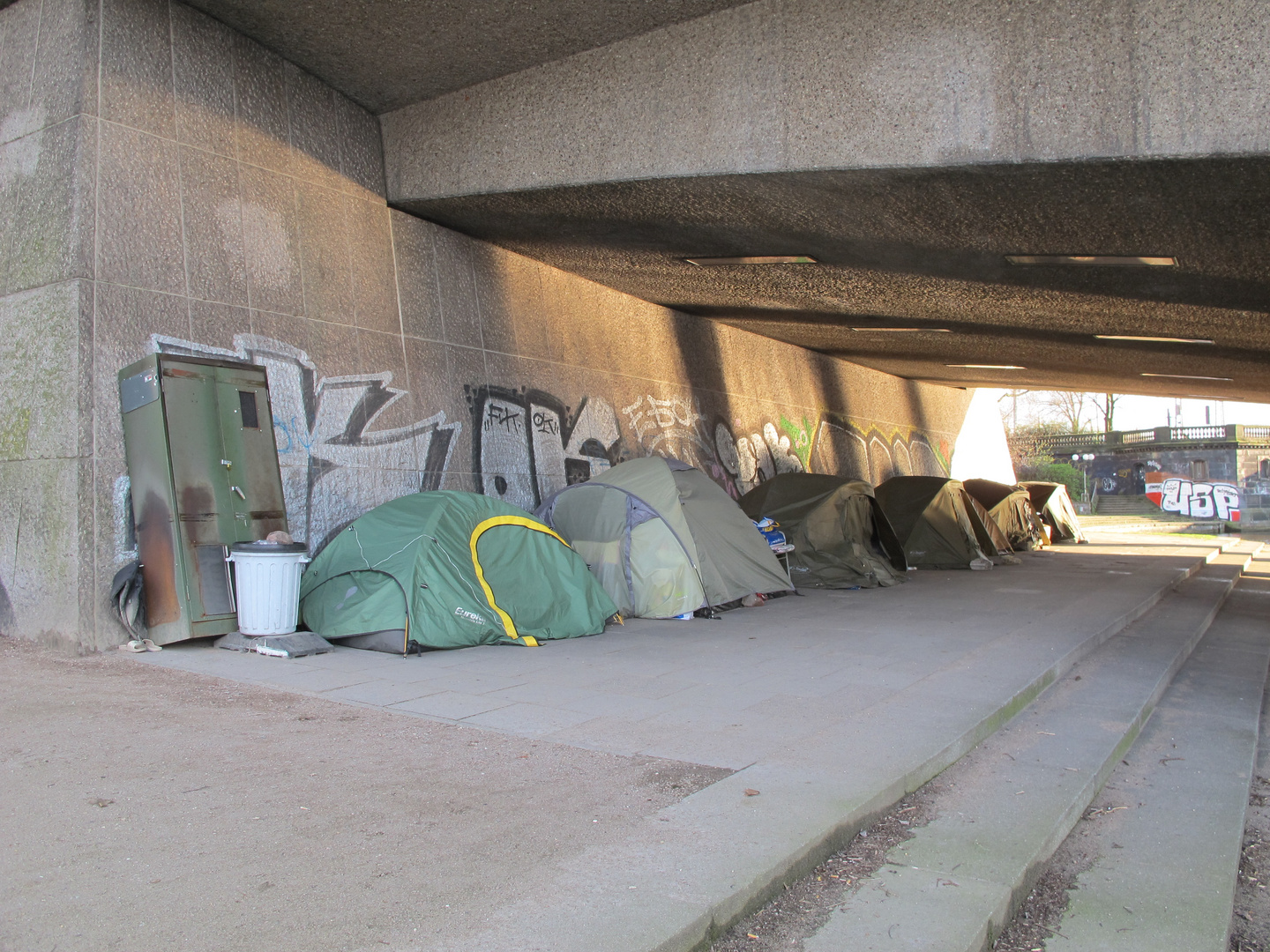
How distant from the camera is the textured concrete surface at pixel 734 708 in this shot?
2861 mm

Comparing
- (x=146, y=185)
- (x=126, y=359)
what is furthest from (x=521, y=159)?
(x=126, y=359)

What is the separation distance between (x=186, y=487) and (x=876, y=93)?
595 cm

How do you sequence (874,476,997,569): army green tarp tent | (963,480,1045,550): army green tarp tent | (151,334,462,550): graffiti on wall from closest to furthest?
(151,334,462,550): graffiti on wall < (874,476,997,569): army green tarp tent < (963,480,1045,550): army green tarp tent

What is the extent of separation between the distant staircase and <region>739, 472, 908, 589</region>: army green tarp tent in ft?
120

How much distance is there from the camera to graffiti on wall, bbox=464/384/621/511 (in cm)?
1027

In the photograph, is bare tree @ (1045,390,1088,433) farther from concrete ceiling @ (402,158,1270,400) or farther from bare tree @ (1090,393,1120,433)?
concrete ceiling @ (402,158,1270,400)

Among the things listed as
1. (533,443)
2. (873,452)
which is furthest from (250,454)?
(873,452)

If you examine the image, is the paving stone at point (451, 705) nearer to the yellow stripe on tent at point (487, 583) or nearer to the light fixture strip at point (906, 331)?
the yellow stripe on tent at point (487, 583)

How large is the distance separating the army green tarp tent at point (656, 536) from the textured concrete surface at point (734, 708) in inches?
17.9

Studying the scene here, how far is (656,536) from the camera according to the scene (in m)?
9.16

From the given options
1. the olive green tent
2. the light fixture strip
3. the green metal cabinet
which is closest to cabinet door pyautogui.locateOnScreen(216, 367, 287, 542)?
the green metal cabinet

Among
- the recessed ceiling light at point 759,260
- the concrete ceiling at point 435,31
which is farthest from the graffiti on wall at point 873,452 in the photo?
the concrete ceiling at point 435,31

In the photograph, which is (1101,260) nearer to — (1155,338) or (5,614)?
(1155,338)

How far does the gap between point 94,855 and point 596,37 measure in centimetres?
721
